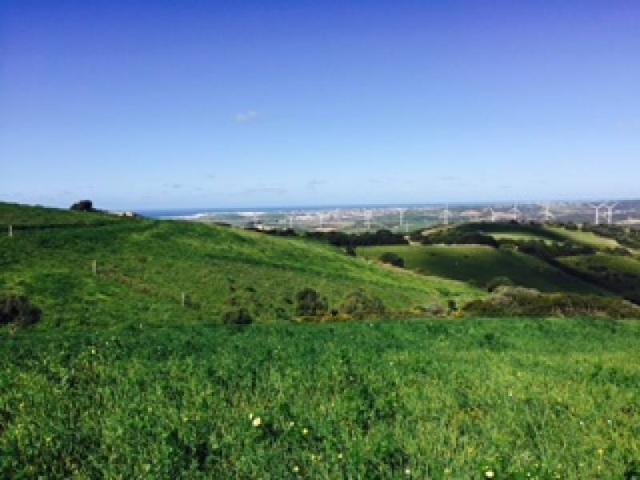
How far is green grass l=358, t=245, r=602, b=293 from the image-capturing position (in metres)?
126

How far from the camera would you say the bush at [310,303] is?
64.7 m

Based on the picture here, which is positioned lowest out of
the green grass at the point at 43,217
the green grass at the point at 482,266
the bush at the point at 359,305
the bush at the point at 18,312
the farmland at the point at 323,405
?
the green grass at the point at 482,266

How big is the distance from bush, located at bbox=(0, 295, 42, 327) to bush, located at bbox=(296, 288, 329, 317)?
24.5 meters

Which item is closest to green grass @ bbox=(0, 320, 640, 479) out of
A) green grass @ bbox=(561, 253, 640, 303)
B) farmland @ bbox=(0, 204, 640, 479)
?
farmland @ bbox=(0, 204, 640, 479)

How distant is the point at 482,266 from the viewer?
5290 inches

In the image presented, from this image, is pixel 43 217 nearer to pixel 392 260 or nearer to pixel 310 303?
pixel 310 303

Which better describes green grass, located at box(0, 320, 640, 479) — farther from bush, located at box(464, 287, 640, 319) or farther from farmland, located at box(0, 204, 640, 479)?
bush, located at box(464, 287, 640, 319)

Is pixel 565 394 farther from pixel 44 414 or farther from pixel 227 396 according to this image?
pixel 44 414

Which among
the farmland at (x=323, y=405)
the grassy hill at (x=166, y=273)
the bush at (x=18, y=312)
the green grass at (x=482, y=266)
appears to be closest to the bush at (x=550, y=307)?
the grassy hill at (x=166, y=273)

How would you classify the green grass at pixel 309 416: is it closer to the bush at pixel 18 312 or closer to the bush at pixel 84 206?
the bush at pixel 18 312

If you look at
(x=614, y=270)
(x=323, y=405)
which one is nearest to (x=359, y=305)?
(x=323, y=405)

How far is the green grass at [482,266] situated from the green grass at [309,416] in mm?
103997

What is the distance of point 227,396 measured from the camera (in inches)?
466

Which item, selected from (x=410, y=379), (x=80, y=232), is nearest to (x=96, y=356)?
(x=410, y=379)
